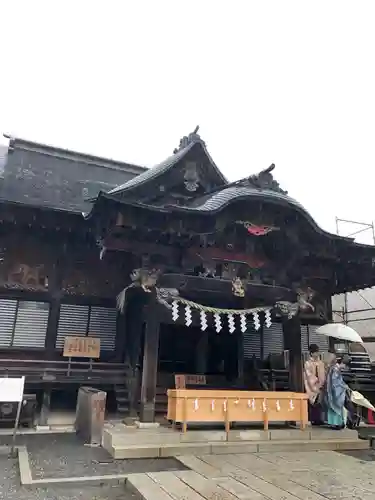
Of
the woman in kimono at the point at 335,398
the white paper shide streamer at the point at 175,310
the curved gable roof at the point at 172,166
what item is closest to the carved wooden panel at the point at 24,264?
the curved gable roof at the point at 172,166

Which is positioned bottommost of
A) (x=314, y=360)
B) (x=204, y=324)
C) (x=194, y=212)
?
(x=314, y=360)

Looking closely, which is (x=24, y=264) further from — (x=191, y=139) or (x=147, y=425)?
(x=191, y=139)

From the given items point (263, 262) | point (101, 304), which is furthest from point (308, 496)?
point (101, 304)

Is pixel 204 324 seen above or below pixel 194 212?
below

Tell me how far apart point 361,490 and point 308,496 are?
40.6 inches

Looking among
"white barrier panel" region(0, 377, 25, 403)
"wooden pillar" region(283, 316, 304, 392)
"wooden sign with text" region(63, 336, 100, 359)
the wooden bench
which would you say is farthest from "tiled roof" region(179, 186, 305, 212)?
"white barrier panel" region(0, 377, 25, 403)

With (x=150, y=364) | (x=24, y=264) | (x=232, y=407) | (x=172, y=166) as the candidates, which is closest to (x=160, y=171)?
(x=172, y=166)

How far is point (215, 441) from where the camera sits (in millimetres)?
8398

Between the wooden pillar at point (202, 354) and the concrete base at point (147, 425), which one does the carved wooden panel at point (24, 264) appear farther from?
the wooden pillar at point (202, 354)

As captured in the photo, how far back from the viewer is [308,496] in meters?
5.49

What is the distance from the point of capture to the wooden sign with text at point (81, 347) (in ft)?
35.0

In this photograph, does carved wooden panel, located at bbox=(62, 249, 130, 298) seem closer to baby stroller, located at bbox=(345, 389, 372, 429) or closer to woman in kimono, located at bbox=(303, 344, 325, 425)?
woman in kimono, located at bbox=(303, 344, 325, 425)

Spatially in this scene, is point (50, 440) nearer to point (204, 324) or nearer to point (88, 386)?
point (88, 386)

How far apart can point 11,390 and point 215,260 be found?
5.57 metres
